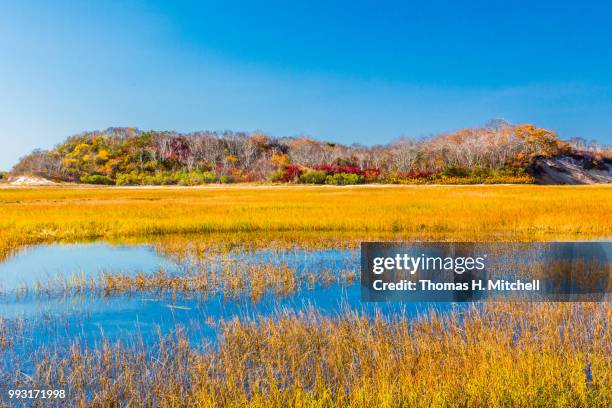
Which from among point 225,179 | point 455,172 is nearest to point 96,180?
point 225,179

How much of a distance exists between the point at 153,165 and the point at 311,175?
3763cm

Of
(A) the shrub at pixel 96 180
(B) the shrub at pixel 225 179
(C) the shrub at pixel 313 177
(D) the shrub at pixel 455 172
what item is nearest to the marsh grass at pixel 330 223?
(C) the shrub at pixel 313 177

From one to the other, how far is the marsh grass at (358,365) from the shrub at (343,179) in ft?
202

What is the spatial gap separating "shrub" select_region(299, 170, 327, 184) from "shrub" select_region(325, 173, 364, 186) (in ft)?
2.69

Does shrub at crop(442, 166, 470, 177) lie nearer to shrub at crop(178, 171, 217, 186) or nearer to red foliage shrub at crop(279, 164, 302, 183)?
red foliage shrub at crop(279, 164, 302, 183)

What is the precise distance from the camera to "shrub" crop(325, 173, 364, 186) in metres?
68.4

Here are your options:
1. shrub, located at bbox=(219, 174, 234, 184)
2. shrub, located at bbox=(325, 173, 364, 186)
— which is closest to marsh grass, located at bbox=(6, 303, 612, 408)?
shrub, located at bbox=(325, 173, 364, 186)

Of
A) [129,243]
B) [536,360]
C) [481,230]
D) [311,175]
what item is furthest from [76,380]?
[311,175]

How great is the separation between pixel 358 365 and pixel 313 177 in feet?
214

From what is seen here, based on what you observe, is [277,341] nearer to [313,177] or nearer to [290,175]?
[313,177]

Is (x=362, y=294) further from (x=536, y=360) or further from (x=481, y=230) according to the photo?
(x=481, y=230)

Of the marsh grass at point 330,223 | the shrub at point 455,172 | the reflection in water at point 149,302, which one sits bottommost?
the reflection in water at point 149,302

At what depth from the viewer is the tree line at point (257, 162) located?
7431 cm

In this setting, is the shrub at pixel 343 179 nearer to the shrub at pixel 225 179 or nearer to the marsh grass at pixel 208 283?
the shrub at pixel 225 179
